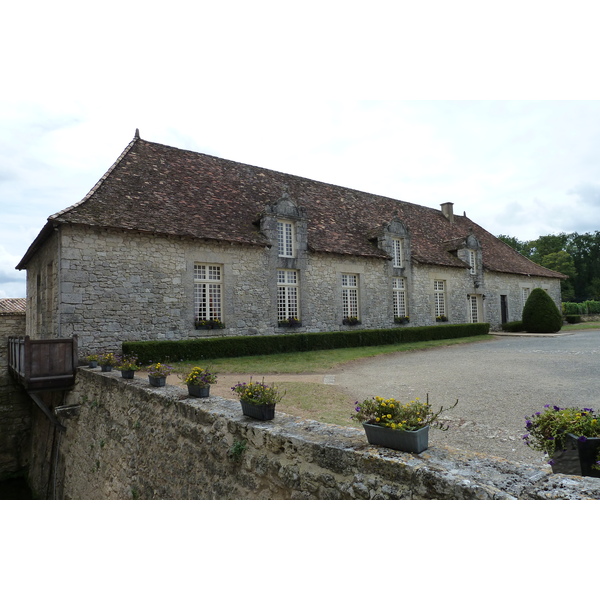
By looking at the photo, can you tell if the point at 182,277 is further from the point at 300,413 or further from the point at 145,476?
the point at 300,413

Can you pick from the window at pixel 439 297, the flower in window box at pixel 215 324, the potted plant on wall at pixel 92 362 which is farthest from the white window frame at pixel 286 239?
the window at pixel 439 297

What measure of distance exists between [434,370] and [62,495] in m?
9.85

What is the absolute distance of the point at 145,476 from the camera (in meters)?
6.31

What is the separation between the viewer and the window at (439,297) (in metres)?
21.0

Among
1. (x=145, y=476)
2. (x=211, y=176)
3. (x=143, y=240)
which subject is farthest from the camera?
(x=211, y=176)

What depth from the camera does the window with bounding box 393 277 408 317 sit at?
19188 mm

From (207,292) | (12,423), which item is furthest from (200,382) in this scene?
(12,423)

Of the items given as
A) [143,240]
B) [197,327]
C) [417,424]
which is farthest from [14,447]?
[417,424]

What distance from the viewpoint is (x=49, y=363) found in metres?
9.66

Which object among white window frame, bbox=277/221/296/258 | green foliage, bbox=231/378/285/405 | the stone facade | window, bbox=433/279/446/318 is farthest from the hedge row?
green foliage, bbox=231/378/285/405

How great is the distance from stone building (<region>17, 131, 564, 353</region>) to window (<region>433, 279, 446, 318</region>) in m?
0.06

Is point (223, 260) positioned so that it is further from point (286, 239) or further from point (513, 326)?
point (513, 326)

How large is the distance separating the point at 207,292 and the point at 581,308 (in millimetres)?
39648

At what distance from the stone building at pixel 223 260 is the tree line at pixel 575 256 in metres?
41.7
